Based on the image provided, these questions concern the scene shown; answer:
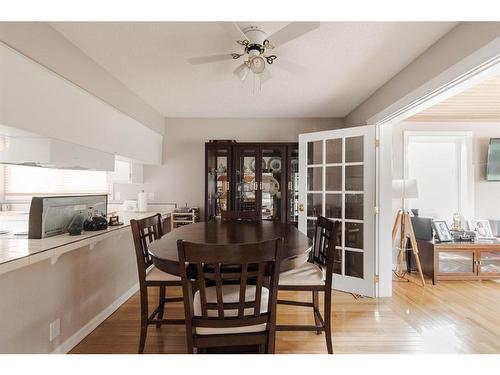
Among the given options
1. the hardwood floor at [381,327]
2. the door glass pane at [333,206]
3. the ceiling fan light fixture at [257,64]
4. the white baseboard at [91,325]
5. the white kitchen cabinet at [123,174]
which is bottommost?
the hardwood floor at [381,327]

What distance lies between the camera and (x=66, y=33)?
6.16 feet

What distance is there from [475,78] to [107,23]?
244cm

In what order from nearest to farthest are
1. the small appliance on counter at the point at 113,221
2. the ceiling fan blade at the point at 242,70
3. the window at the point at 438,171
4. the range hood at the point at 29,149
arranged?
the range hood at the point at 29,149 < the ceiling fan blade at the point at 242,70 < the small appliance on counter at the point at 113,221 < the window at the point at 438,171

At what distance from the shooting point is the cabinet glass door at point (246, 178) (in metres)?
3.79

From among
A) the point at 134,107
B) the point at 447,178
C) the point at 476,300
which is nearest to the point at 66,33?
the point at 134,107

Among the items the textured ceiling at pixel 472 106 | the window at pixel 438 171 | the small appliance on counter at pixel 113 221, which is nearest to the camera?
the small appliance on counter at pixel 113 221

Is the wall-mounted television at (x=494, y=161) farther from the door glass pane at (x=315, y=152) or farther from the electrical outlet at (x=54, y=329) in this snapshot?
the electrical outlet at (x=54, y=329)

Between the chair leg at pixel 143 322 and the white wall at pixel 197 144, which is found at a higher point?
the white wall at pixel 197 144

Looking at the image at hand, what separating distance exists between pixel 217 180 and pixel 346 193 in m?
1.76

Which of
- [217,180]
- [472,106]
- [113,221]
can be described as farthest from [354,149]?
[113,221]

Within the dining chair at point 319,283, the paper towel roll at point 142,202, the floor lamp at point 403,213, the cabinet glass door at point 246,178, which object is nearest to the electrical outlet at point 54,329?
the dining chair at point 319,283

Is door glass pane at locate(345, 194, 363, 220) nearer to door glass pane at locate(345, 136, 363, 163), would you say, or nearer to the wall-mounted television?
door glass pane at locate(345, 136, 363, 163)

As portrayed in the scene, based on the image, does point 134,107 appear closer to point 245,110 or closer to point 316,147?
point 245,110

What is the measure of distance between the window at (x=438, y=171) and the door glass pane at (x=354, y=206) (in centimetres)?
137
